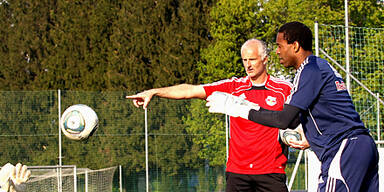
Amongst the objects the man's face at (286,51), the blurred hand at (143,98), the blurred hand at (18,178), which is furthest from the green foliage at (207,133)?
the man's face at (286,51)

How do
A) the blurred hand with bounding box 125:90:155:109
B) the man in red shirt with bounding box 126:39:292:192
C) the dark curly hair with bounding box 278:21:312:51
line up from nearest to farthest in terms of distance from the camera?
1. the dark curly hair with bounding box 278:21:312:51
2. the blurred hand with bounding box 125:90:155:109
3. the man in red shirt with bounding box 126:39:292:192

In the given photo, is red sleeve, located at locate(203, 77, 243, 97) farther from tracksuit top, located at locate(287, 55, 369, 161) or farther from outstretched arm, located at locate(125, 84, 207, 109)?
tracksuit top, located at locate(287, 55, 369, 161)

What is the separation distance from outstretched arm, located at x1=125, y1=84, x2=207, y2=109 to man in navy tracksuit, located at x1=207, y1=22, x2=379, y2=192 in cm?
112

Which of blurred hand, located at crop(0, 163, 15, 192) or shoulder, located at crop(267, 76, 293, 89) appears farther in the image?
shoulder, located at crop(267, 76, 293, 89)

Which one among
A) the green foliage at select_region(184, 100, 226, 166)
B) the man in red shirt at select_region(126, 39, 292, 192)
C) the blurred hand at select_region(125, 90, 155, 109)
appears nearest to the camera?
the blurred hand at select_region(125, 90, 155, 109)

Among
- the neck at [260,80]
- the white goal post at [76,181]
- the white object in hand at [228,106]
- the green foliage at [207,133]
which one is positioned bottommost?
the white goal post at [76,181]

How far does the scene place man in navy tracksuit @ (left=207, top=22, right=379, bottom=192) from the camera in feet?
12.2

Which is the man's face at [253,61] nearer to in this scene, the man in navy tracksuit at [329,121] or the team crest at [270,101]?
the team crest at [270,101]

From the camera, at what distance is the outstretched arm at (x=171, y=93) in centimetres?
486

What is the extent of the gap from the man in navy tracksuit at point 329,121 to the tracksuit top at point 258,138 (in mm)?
1341

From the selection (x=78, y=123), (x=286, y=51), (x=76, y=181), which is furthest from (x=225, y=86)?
(x=76, y=181)

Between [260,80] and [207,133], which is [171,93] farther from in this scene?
[207,133]

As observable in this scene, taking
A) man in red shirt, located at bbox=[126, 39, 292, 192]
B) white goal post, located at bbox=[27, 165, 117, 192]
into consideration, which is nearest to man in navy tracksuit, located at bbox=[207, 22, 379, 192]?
man in red shirt, located at bbox=[126, 39, 292, 192]

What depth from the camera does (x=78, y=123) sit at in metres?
8.05
